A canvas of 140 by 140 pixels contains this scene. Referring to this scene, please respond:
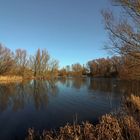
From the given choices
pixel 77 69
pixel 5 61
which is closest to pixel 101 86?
pixel 5 61

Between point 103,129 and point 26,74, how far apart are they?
201 ft

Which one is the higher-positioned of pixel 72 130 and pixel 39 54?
pixel 39 54

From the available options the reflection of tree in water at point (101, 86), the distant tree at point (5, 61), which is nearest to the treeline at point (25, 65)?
the distant tree at point (5, 61)

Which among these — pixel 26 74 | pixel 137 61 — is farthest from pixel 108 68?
pixel 137 61

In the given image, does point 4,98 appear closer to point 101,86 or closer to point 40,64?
point 101,86

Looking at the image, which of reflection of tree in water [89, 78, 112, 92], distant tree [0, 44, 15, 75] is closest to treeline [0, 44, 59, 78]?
distant tree [0, 44, 15, 75]

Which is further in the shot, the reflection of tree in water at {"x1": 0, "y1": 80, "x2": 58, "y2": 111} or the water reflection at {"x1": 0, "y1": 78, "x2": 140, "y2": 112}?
the water reflection at {"x1": 0, "y1": 78, "x2": 140, "y2": 112}

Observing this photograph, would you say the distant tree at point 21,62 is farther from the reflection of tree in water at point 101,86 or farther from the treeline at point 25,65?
the reflection of tree in water at point 101,86

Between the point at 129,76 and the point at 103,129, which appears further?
the point at 129,76

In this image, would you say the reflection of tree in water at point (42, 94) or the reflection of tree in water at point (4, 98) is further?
the reflection of tree in water at point (42, 94)

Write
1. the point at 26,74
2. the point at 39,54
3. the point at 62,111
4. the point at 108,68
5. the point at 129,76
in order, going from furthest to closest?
1. the point at 108,68
2. the point at 39,54
3. the point at 26,74
4. the point at 62,111
5. the point at 129,76

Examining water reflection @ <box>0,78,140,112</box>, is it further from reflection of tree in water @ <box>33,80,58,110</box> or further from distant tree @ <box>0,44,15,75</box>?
distant tree @ <box>0,44,15,75</box>

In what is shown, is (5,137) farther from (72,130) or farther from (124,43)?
(124,43)

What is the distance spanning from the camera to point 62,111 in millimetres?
14367
